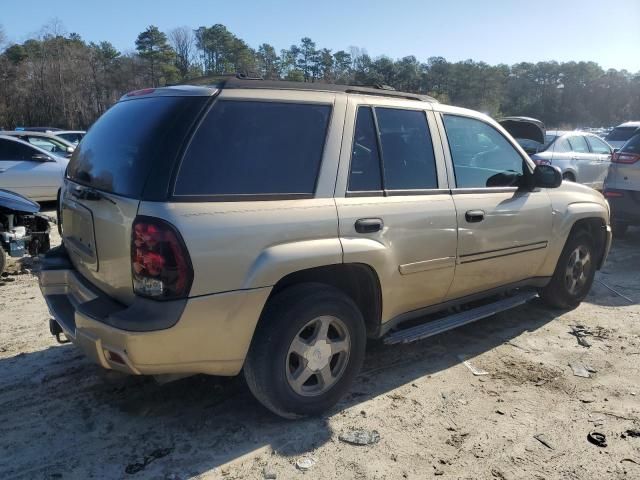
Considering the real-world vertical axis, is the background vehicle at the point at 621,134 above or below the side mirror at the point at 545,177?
above

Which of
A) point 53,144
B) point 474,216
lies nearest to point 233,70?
point 53,144

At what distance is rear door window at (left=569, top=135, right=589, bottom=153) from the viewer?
11.7m

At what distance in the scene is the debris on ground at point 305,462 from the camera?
2764 millimetres

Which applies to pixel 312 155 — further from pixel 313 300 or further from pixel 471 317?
pixel 471 317

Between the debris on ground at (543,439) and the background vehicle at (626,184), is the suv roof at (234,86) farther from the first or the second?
the background vehicle at (626,184)

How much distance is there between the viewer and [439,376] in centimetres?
382

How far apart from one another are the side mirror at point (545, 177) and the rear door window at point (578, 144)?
8007mm

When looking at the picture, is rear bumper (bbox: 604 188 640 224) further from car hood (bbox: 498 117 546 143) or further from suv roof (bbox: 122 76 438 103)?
suv roof (bbox: 122 76 438 103)

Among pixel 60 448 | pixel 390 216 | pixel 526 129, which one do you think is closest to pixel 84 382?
pixel 60 448

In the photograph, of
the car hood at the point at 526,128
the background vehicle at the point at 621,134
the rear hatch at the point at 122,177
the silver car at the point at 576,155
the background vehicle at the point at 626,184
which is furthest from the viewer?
the background vehicle at the point at 621,134

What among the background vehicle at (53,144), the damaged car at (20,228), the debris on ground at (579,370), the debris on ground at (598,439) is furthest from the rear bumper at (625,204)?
the background vehicle at (53,144)

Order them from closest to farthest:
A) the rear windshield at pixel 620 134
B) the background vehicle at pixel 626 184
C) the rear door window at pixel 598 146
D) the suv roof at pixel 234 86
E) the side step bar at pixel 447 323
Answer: the suv roof at pixel 234 86
the side step bar at pixel 447 323
the background vehicle at pixel 626 184
the rear door window at pixel 598 146
the rear windshield at pixel 620 134

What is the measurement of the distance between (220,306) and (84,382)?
5.12 ft

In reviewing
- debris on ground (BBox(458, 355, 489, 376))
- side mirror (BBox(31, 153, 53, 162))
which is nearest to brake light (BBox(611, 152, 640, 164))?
debris on ground (BBox(458, 355, 489, 376))
